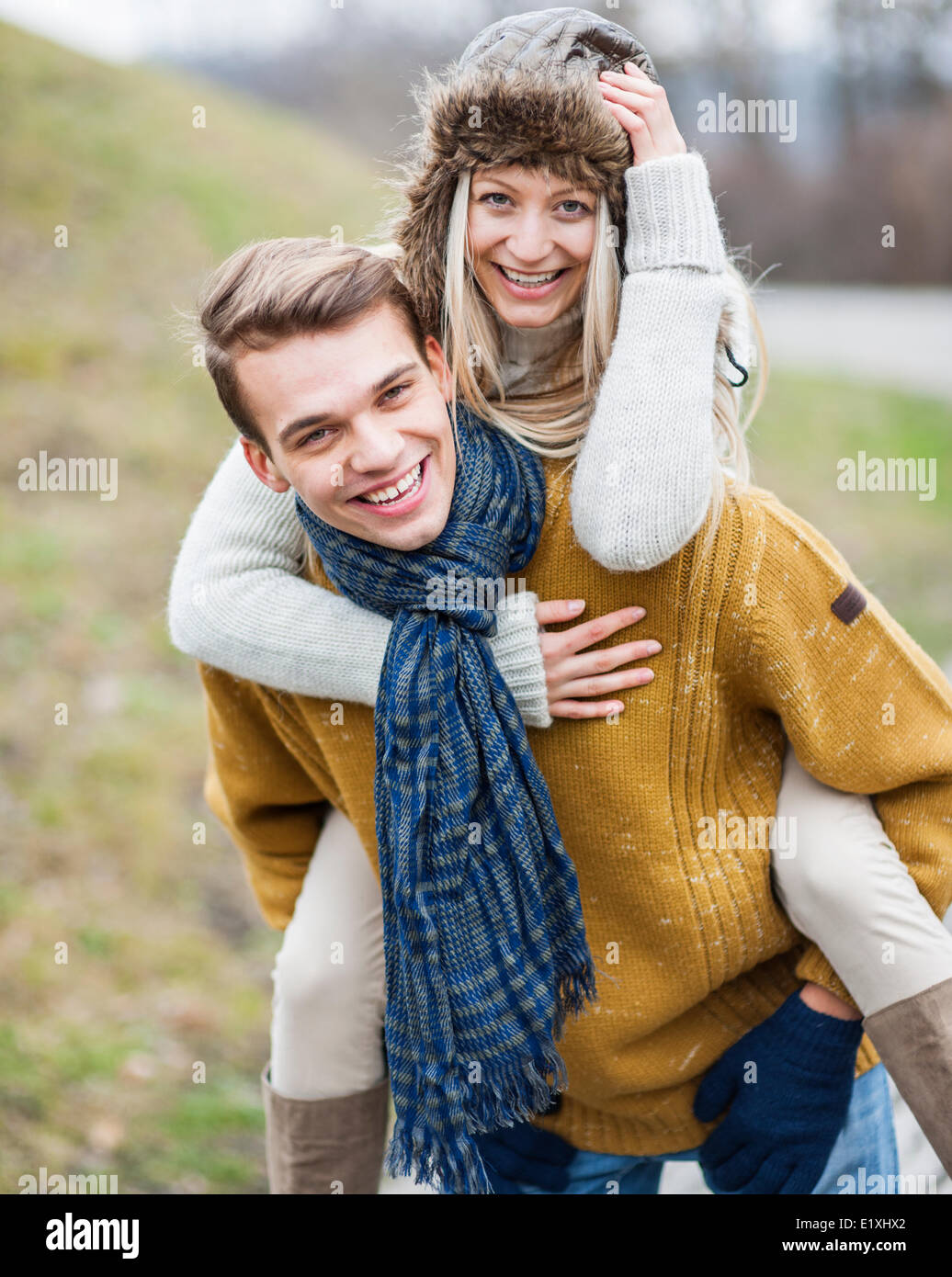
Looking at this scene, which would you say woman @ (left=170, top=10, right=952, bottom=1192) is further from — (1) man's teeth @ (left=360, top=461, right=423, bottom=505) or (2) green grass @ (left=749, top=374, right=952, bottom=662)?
(2) green grass @ (left=749, top=374, right=952, bottom=662)

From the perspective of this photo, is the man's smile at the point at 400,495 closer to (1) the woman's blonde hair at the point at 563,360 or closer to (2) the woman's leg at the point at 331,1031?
(1) the woman's blonde hair at the point at 563,360

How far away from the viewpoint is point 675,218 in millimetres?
1767

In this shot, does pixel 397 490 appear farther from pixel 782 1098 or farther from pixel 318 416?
pixel 782 1098

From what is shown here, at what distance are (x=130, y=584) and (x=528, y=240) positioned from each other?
3.99 m

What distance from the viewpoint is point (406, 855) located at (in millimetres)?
1822

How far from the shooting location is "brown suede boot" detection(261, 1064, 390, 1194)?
7.63ft

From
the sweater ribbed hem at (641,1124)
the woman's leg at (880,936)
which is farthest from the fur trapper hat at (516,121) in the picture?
the sweater ribbed hem at (641,1124)

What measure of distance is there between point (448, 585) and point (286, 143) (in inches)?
368

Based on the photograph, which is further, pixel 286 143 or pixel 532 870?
pixel 286 143

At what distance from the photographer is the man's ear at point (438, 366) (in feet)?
6.21

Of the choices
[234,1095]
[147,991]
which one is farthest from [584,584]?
[147,991]

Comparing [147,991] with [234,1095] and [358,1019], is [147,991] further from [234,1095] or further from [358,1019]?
[358,1019]

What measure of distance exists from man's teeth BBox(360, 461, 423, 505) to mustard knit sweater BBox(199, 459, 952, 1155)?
0.22m

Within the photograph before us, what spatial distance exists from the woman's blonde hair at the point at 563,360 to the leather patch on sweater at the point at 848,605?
0.73 ft
